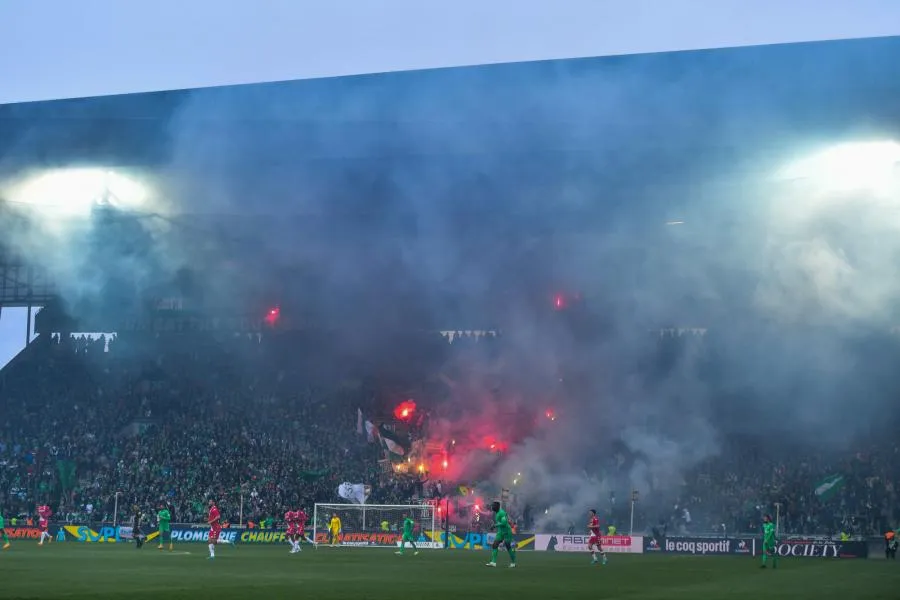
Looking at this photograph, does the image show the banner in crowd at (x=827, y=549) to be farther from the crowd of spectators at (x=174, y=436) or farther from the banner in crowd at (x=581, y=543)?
the crowd of spectators at (x=174, y=436)

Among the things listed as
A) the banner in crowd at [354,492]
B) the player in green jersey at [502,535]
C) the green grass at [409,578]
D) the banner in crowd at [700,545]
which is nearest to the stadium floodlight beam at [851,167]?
the banner in crowd at [700,545]

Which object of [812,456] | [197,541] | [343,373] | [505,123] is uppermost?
[505,123]

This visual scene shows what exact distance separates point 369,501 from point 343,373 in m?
8.33

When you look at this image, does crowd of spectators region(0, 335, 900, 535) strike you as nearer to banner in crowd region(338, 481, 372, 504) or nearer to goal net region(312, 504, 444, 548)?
banner in crowd region(338, 481, 372, 504)

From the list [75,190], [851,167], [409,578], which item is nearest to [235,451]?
[75,190]

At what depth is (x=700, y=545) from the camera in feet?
113

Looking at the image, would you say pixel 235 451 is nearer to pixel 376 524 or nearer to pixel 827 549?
pixel 376 524

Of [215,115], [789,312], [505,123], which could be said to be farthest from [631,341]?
[215,115]

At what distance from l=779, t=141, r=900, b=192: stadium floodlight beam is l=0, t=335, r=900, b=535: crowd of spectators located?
9920 mm

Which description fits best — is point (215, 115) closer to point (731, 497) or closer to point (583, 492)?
point (583, 492)

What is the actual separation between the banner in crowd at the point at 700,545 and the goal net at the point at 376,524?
7401 mm

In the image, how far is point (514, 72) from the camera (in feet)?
120

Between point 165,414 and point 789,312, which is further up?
point 789,312

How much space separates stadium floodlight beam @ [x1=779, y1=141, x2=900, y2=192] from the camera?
119ft
